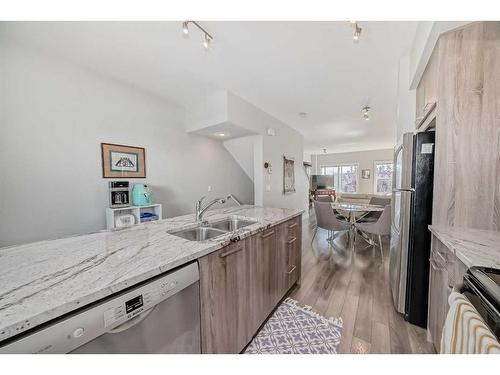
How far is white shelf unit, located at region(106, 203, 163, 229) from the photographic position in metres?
2.46

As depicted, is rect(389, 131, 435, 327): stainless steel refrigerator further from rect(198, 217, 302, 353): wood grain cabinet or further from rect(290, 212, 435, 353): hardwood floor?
rect(198, 217, 302, 353): wood grain cabinet

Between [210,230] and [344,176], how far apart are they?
8620 millimetres

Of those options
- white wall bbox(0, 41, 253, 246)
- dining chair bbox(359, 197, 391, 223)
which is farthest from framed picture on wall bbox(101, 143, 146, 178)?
dining chair bbox(359, 197, 391, 223)

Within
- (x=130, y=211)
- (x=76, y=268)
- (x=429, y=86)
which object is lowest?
(x=130, y=211)

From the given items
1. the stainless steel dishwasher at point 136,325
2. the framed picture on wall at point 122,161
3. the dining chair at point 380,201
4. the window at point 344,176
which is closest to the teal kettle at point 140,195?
the framed picture on wall at point 122,161

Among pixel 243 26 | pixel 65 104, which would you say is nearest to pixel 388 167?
pixel 243 26

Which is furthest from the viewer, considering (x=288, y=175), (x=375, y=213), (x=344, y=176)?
(x=344, y=176)

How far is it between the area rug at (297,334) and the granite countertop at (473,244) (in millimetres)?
1032

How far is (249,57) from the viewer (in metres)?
1.92

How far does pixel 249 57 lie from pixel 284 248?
1.92 metres

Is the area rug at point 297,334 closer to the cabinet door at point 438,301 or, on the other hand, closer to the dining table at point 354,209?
the cabinet door at point 438,301

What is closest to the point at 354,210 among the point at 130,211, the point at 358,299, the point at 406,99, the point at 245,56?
the point at 358,299

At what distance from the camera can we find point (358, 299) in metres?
1.88

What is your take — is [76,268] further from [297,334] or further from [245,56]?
[245,56]
